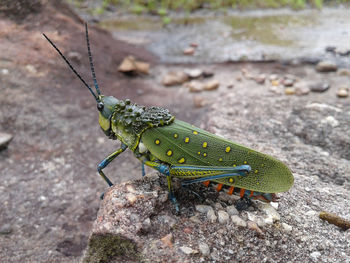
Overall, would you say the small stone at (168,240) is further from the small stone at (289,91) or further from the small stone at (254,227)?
the small stone at (289,91)

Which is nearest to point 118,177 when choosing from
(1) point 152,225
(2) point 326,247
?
(1) point 152,225

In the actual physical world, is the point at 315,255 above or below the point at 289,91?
above

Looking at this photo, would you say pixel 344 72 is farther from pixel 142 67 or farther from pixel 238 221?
pixel 238 221

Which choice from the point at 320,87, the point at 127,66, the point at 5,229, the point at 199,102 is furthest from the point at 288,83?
the point at 5,229

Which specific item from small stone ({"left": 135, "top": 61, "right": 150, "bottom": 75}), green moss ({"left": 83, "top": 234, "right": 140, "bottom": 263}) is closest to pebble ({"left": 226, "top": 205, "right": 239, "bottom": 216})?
green moss ({"left": 83, "top": 234, "right": 140, "bottom": 263})

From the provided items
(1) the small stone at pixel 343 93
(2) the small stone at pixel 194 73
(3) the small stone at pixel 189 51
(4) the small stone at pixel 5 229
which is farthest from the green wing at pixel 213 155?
(3) the small stone at pixel 189 51
